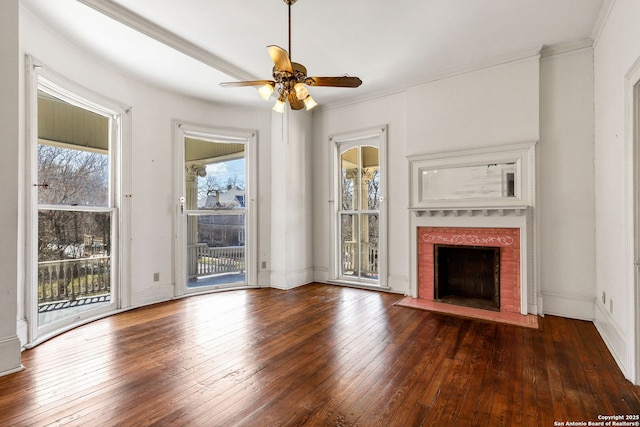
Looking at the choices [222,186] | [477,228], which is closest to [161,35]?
[222,186]

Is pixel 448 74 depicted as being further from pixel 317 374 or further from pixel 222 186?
pixel 317 374

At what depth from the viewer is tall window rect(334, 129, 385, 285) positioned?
4.93 m

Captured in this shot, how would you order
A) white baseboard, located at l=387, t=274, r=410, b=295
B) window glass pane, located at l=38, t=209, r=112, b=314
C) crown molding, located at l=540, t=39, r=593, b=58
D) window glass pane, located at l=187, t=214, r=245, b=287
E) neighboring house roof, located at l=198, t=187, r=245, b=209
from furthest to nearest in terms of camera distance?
neighboring house roof, located at l=198, t=187, r=245, b=209, window glass pane, located at l=187, t=214, r=245, b=287, white baseboard, located at l=387, t=274, r=410, b=295, crown molding, located at l=540, t=39, r=593, b=58, window glass pane, located at l=38, t=209, r=112, b=314

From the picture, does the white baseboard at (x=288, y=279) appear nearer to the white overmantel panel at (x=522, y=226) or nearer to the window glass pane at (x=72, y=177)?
the white overmantel panel at (x=522, y=226)

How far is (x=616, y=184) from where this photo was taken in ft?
8.52

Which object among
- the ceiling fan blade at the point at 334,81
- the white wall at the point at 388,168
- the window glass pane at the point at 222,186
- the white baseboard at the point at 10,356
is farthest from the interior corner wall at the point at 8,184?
the white wall at the point at 388,168

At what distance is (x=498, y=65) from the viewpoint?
377cm

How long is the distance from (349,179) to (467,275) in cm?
224

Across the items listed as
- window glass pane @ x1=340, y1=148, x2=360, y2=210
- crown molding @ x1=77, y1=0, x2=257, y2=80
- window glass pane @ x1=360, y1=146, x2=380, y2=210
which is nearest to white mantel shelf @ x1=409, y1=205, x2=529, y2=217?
window glass pane @ x1=360, y1=146, x2=380, y2=210

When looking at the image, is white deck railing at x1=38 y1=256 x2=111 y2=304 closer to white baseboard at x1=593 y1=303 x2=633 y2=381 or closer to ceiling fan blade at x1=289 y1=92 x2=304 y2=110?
ceiling fan blade at x1=289 y1=92 x2=304 y2=110

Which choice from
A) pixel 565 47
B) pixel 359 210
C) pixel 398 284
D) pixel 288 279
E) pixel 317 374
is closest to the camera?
pixel 317 374

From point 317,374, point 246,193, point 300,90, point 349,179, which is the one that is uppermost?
point 300,90

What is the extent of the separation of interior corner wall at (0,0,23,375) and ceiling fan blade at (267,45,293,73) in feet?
6.13

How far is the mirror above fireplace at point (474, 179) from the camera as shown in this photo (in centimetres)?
362
